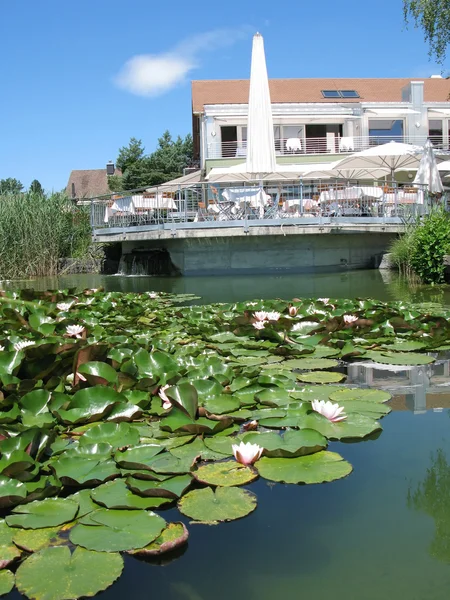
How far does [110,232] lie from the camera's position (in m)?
18.1

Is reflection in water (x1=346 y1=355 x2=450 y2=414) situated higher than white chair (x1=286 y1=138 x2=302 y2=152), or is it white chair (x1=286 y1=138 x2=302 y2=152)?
white chair (x1=286 y1=138 x2=302 y2=152)

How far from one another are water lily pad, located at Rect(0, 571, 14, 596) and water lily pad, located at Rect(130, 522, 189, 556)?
1.07ft

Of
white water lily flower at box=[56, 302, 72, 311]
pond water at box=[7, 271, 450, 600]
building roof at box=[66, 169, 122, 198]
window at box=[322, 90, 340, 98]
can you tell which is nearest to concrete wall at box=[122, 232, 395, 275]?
white water lily flower at box=[56, 302, 72, 311]

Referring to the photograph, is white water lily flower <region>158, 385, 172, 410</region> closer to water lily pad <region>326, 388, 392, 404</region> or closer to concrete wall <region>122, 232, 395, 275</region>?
water lily pad <region>326, 388, 392, 404</region>

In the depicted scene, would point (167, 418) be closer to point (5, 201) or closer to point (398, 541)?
point (398, 541)

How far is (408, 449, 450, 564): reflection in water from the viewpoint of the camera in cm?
181

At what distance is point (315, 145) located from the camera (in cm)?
2952

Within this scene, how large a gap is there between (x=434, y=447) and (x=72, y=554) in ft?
5.04

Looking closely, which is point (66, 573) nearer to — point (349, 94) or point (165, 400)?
point (165, 400)

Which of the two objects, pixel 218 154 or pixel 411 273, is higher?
pixel 218 154

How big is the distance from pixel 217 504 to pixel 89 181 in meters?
59.9

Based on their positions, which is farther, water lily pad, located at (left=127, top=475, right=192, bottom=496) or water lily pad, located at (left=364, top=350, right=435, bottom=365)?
water lily pad, located at (left=364, top=350, right=435, bottom=365)

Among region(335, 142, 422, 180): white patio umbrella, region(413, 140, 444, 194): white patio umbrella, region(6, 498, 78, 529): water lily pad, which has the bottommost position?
region(6, 498, 78, 529): water lily pad

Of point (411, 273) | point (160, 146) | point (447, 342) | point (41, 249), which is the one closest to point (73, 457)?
point (447, 342)
